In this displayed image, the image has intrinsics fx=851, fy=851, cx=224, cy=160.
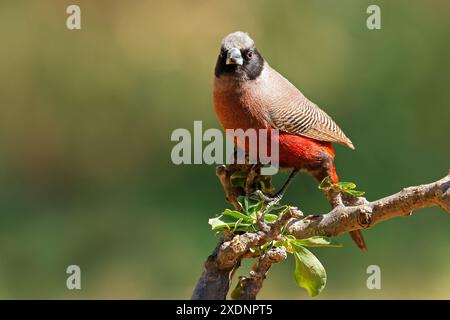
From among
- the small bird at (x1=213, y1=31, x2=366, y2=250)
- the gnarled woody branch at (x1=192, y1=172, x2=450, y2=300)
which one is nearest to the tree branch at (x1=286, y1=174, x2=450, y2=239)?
the gnarled woody branch at (x1=192, y1=172, x2=450, y2=300)

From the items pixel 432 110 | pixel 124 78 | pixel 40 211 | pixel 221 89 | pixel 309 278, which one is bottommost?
pixel 309 278

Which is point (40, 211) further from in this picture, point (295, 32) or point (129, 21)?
point (295, 32)

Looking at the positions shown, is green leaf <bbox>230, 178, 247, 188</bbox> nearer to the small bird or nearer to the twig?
the small bird

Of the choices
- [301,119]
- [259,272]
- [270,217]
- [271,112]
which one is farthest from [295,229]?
[301,119]

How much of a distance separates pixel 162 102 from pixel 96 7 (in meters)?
0.96

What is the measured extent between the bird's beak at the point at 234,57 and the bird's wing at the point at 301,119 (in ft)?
1.06

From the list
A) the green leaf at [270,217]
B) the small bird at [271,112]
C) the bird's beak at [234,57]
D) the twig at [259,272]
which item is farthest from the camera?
the small bird at [271,112]

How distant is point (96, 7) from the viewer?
252 inches

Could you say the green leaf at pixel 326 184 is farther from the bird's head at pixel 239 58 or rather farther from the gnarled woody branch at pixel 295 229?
the bird's head at pixel 239 58

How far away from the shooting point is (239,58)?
9.39ft

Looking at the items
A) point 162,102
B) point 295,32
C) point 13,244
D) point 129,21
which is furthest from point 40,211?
point 295,32

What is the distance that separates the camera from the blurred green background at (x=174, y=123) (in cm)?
513

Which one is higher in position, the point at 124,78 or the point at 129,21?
the point at 129,21

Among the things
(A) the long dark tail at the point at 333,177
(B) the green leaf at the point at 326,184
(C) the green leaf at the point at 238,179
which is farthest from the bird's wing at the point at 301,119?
(B) the green leaf at the point at 326,184
